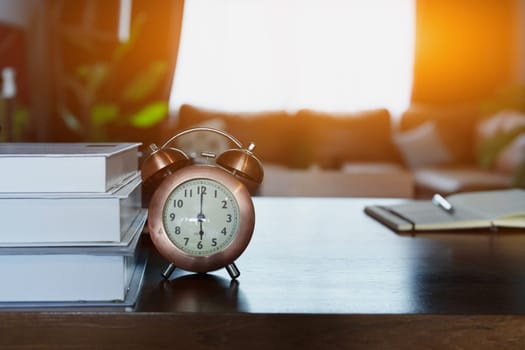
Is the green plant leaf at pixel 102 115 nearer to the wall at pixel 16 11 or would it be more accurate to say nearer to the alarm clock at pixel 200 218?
the wall at pixel 16 11

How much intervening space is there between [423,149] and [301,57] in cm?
127

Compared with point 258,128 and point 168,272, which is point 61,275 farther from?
point 258,128

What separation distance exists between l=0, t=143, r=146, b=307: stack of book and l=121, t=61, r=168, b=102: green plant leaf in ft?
13.4

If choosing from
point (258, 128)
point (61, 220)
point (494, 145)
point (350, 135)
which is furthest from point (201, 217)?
point (350, 135)

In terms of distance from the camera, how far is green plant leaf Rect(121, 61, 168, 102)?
461 cm

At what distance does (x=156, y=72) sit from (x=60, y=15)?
2.69 ft

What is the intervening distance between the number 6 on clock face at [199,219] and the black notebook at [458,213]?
1.44 feet

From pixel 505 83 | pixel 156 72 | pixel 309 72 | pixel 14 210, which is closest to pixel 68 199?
pixel 14 210

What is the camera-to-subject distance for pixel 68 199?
0.60 meters

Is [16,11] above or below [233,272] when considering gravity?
above

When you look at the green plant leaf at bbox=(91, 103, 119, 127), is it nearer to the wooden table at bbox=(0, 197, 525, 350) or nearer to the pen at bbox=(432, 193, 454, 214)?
the pen at bbox=(432, 193, 454, 214)

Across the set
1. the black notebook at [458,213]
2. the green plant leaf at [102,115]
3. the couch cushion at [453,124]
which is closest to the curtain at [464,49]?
the couch cushion at [453,124]

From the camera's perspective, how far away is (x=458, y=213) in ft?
3.69

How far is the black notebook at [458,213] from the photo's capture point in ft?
3.45
